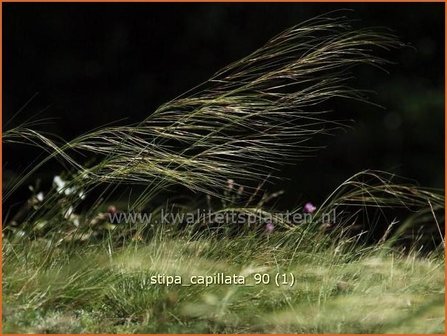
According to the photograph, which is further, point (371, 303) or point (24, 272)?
point (24, 272)

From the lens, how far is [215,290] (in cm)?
220

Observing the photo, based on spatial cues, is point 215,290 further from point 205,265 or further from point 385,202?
point 385,202

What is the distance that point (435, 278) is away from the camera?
247 cm

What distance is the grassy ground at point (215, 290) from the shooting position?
206 cm

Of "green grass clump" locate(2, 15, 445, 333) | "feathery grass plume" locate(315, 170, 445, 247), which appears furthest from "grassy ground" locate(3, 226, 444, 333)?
"feathery grass plume" locate(315, 170, 445, 247)

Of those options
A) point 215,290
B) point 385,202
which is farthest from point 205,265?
point 385,202

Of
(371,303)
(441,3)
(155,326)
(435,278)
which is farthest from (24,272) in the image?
(441,3)

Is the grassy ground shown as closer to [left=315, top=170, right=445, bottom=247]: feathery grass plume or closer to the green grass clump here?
the green grass clump

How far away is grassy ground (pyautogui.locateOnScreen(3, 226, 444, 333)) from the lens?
206 centimetres

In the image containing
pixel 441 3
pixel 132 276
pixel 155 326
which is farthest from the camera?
pixel 441 3

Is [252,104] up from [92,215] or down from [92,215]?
up

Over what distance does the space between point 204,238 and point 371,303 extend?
2.10 ft

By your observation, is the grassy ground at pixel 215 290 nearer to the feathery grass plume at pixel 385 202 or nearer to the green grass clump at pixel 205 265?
the green grass clump at pixel 205 265

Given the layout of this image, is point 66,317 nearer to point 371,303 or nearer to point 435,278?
point 371,303
